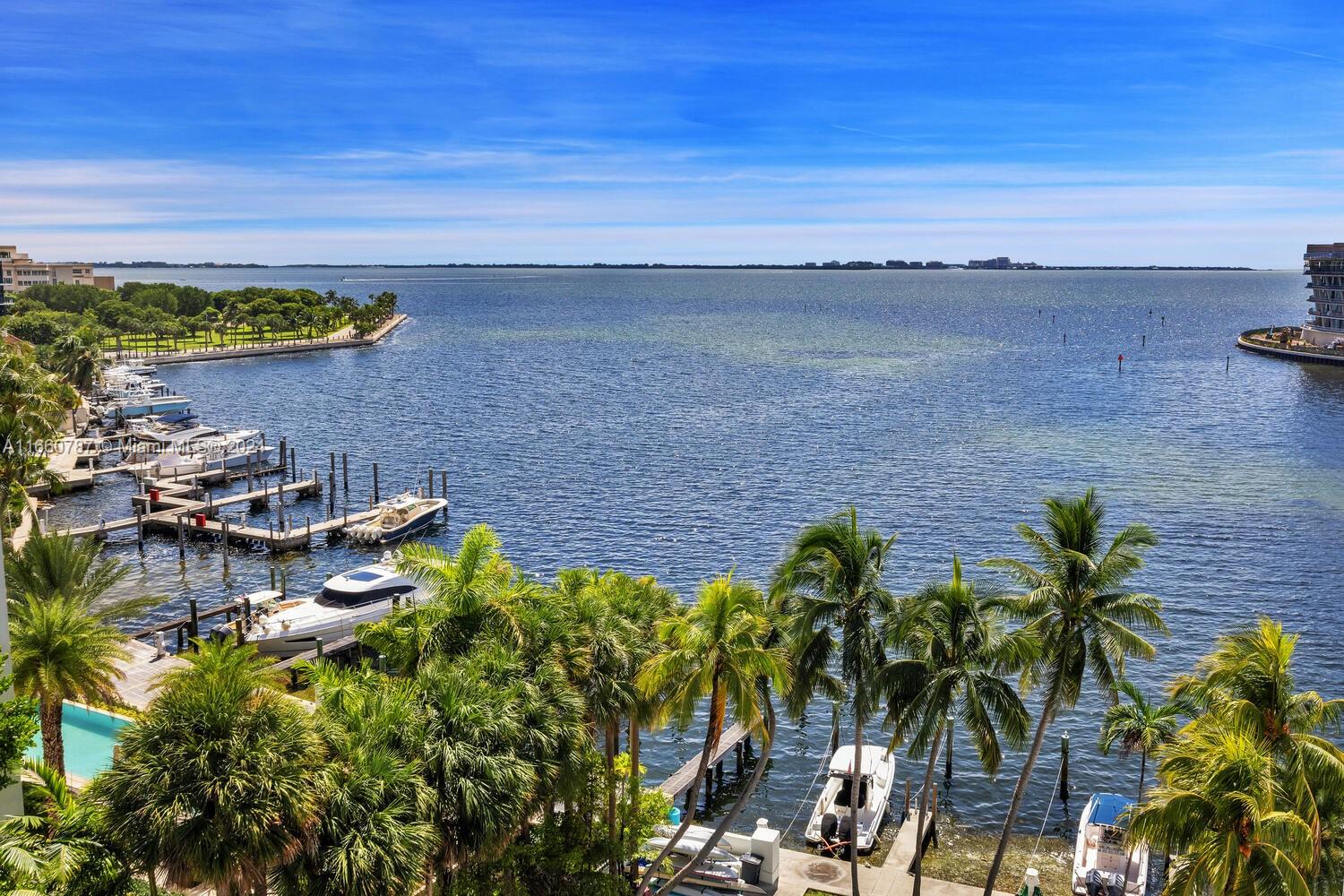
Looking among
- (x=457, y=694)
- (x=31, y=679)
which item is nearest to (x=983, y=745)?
(x=457, y=694)

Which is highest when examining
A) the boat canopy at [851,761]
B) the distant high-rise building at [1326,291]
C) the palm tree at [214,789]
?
the distant high-rise building at [1326,291]

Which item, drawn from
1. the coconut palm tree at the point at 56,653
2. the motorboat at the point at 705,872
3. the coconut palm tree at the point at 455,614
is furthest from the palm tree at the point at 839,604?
the coconut palm tree at the point at 56,653

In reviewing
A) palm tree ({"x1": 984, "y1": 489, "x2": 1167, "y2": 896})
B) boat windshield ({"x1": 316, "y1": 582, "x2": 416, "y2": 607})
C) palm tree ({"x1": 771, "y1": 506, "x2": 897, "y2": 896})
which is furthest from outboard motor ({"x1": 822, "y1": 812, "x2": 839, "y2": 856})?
boat windshield ({"x1": 316, "y1": 582, "x2": 416, "y2": 607})

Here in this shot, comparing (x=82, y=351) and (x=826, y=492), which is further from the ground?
(x=82, y=351)

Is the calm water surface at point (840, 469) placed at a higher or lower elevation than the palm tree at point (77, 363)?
lower

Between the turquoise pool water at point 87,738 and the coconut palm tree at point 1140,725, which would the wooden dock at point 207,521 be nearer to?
the turquoise pool water at point 87,738

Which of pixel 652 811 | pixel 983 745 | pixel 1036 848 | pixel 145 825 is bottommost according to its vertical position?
pixel 1036 848

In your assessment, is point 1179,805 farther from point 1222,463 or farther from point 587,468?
point 1222,463
